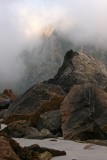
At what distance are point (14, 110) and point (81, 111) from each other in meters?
5.40

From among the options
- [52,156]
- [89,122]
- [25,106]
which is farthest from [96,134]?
[25,106]

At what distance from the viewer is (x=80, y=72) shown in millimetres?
28375

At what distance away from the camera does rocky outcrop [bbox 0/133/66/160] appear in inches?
344

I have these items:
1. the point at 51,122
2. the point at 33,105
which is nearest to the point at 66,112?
the point at 51,122

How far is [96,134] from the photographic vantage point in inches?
539

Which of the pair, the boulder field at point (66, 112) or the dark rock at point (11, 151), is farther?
the boulder field at point (66, 112)

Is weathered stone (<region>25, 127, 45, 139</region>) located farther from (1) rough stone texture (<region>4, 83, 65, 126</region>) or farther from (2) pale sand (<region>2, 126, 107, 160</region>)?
(1) rough stone texture (<region>4, 83, 65, 126</region>)

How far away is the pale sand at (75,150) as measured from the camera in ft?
33.1

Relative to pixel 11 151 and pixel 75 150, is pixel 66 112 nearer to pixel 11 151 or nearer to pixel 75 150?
pixel 75 150

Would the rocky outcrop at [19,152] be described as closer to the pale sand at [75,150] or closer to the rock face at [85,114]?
the pale sand at [75,150]

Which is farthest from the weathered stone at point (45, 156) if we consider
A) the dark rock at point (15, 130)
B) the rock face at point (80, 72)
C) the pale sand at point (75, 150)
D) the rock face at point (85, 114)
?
the rock face at point (80, 72)

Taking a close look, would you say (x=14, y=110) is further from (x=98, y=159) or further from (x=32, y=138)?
(x=98, y=159)

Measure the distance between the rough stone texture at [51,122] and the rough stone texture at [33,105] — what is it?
1.09m

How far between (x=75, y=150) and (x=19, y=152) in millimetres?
2367
